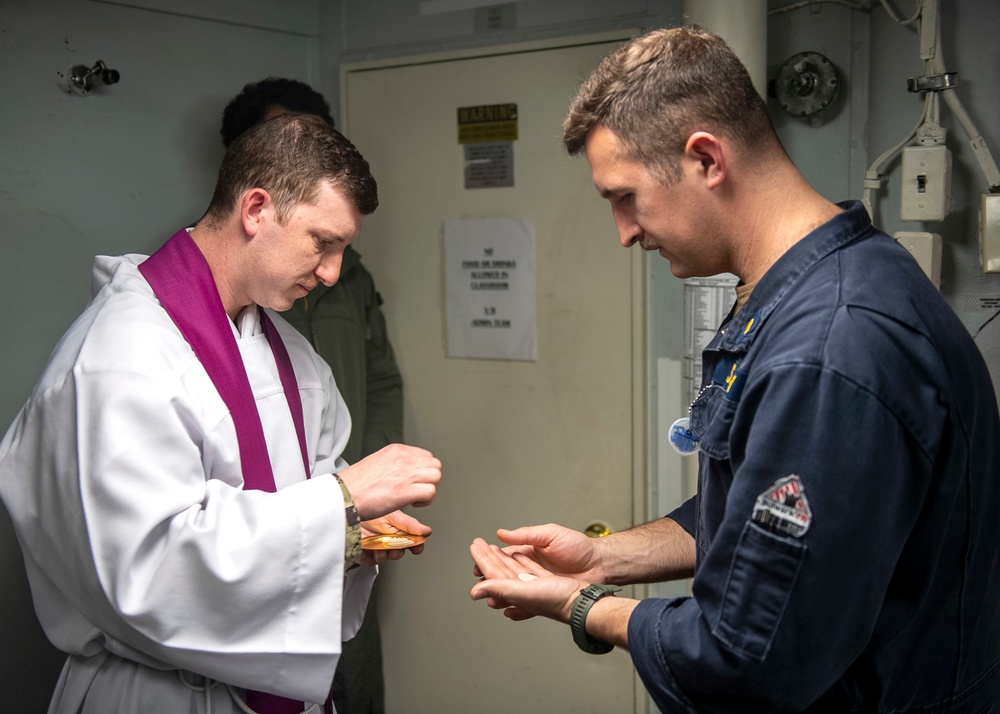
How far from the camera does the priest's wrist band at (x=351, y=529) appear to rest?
156 cm

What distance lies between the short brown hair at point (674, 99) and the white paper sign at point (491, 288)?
5.25 feet

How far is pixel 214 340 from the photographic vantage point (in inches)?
66.8

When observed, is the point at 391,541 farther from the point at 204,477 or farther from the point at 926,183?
the point at 926,183

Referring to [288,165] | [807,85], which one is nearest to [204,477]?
[288,165]

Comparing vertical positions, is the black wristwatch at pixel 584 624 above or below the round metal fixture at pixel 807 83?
below

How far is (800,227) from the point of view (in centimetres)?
130

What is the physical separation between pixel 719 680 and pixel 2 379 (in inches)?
84.3

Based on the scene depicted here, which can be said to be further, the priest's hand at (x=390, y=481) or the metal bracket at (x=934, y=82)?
the metal bracket at (x=934, y=82)

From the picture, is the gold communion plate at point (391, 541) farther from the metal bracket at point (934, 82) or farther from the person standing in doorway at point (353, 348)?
the metal bracket at point (934, 82)

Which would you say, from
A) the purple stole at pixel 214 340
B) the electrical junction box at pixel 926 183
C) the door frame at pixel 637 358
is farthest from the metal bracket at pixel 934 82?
the purple stole at pixel 214 340

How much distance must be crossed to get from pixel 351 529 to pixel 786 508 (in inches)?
31.9

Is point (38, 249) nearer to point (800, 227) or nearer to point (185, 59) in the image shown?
point (185, 59)

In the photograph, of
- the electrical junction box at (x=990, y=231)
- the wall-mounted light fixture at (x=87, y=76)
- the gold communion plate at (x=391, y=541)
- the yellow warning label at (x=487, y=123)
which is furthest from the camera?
the yellow warning label at (x=487, y=123)

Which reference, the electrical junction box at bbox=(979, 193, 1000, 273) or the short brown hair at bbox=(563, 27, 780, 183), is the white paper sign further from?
the short brown hair at bbox=(563, 27, 780, 183)
